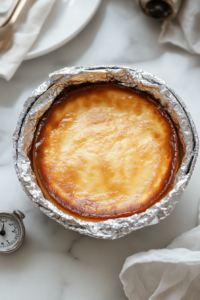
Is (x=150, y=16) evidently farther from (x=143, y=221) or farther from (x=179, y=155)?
(x=143, y=221)

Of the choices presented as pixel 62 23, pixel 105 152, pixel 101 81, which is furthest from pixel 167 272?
pixel 62 23

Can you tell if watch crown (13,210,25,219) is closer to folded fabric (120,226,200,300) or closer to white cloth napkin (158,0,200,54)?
folded fabric (120,226,200,300)

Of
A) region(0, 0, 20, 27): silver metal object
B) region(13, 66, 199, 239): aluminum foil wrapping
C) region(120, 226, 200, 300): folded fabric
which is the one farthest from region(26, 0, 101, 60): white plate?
region(120, 226, 200, 300): folded fabric

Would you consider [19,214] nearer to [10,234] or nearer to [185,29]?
[10,234]

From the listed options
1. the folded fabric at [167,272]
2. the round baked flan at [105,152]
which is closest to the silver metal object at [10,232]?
the round baked flan at [105,152]

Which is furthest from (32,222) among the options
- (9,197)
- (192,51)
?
(192,51)

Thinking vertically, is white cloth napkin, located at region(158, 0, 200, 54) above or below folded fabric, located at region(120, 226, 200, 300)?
above
